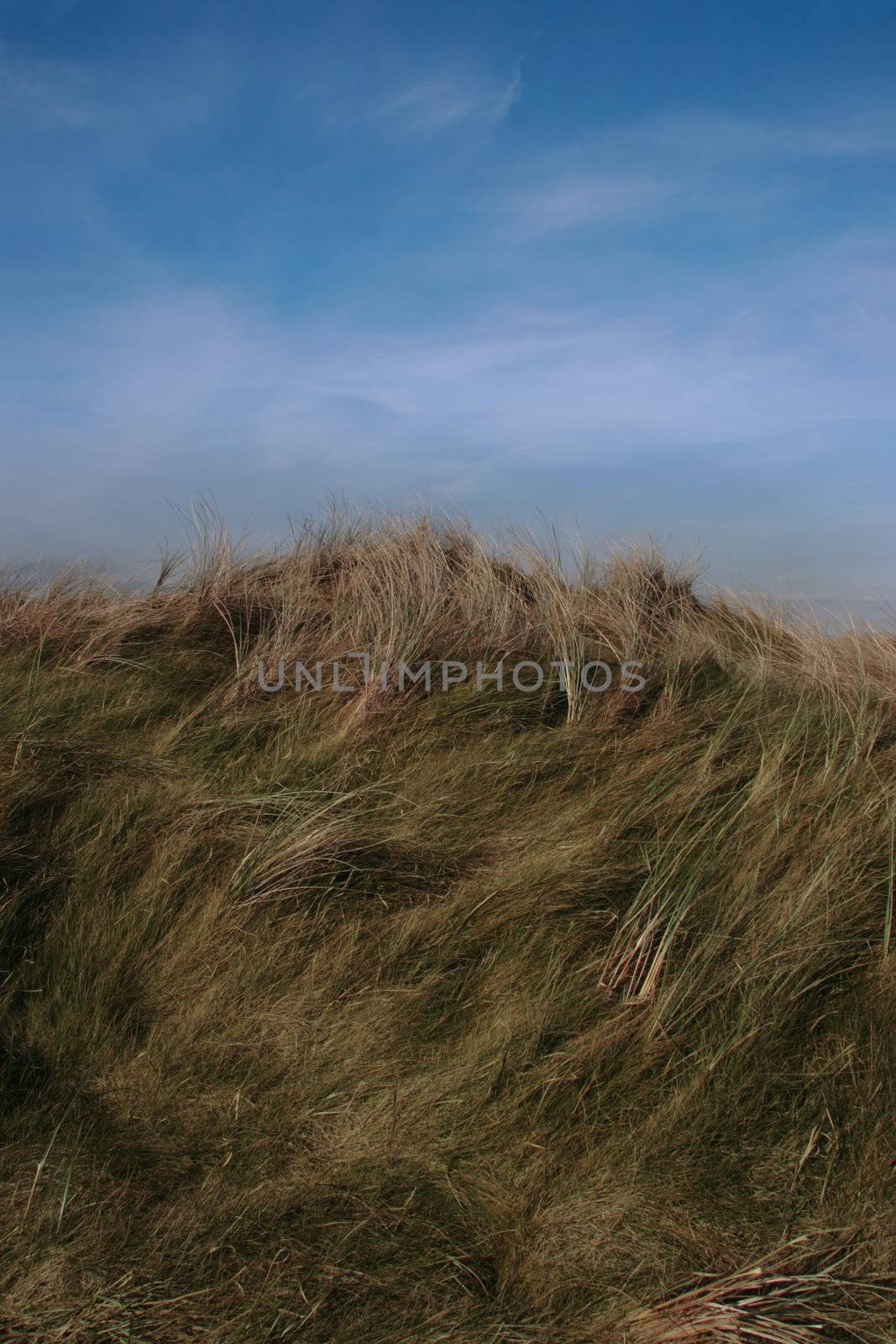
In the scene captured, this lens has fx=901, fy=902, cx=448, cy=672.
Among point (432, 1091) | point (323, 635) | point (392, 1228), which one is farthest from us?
point (323, 635)

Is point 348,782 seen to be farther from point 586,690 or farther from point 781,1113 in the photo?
point 781,1113

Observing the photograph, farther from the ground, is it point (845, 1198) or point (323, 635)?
point (323, 635)

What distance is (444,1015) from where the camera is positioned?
2455mm

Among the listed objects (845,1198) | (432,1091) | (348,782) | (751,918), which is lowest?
(845,1198)

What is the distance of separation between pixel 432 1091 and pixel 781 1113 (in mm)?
868

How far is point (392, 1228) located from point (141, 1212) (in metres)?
0.54

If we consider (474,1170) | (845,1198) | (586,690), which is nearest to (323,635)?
(586,690)

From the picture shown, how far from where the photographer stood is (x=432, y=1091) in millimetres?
2223

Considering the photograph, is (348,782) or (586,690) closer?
(348,782)

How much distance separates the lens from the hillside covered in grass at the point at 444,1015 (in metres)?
1.82

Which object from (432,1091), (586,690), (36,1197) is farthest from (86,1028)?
(586,690)

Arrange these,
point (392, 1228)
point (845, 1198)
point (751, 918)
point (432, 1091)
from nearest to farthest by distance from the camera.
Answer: point (392, 1228)
point (845, 1198)
point (432, 1091)
point (751, 918)

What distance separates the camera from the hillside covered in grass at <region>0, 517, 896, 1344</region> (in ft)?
5.98

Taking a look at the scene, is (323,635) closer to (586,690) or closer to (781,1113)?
(586,690)
